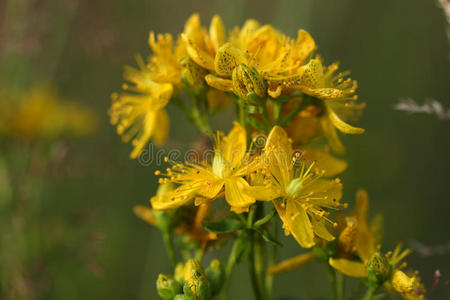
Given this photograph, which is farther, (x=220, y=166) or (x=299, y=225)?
(x=220, y=166)

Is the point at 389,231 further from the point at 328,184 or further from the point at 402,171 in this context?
the point at 328,184

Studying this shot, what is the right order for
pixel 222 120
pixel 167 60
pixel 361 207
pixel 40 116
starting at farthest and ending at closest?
1. pixel 222 120
2. pixel 40 116
3. pixel 167 60
4. pixel 361 207

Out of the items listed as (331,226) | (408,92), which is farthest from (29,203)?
(408,92)

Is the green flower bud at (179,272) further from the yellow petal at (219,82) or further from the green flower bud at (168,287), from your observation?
the yellow petal at (219,82)

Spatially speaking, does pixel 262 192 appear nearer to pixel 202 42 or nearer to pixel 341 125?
pixel 341 125

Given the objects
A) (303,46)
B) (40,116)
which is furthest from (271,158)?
(40,116)
